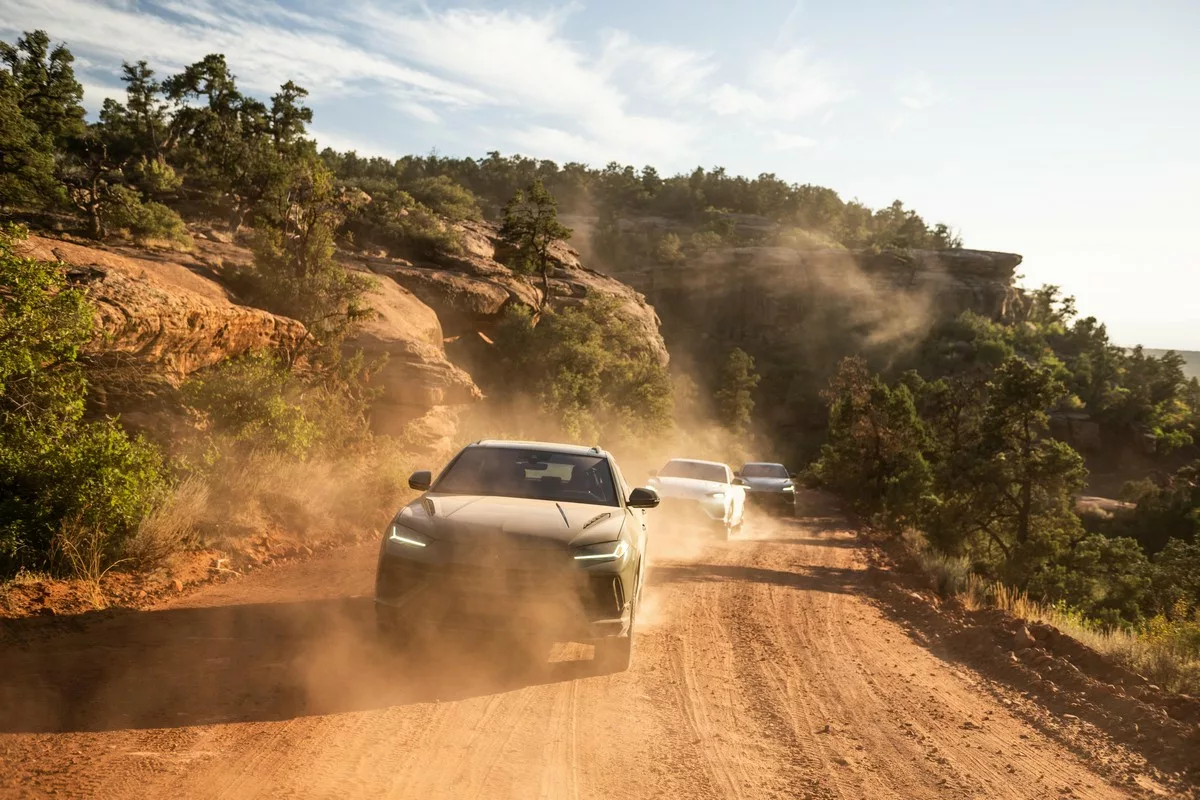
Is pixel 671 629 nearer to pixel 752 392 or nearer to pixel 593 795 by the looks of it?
pixel 593 795

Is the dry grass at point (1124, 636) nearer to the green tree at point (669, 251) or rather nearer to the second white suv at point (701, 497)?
the second white suv at point (701, 497)

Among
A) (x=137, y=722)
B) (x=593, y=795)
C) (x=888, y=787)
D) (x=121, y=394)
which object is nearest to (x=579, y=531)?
(x=593, y=795)

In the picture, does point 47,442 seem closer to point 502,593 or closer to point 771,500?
point 502,593

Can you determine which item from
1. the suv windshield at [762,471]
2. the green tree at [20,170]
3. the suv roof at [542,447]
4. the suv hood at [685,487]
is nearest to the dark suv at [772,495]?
the suv windshield at [762,471]

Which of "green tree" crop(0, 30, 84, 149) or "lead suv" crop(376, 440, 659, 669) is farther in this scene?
"green tree" crop(0, 30, 84, 149)

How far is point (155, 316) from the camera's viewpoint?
10875 mm

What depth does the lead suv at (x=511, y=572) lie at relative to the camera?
5.17m

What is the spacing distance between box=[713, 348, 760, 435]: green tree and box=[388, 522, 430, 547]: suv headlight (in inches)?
2201

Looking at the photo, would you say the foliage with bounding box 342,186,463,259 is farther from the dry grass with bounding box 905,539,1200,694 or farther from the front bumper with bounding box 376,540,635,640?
the front bumper with bounding box 376,540,635,640

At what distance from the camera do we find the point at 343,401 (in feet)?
50.2

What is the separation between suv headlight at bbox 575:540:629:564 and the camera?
213 inches

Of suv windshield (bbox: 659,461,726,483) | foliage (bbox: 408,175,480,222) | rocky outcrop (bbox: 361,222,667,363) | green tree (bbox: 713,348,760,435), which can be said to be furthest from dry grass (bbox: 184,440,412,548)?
green tree (bbox: 713,348,760,435)

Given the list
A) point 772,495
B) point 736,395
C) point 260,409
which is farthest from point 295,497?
point 736,395

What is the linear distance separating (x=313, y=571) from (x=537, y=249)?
1035 inches
